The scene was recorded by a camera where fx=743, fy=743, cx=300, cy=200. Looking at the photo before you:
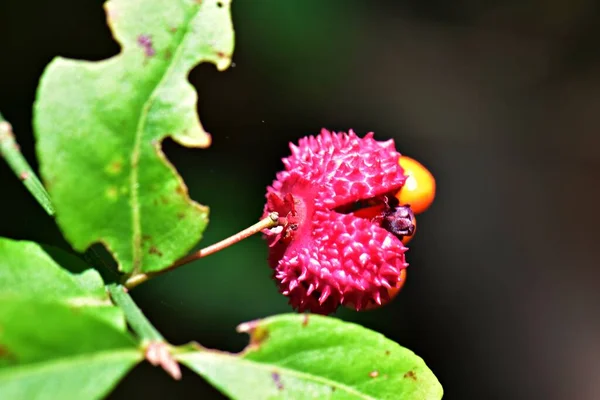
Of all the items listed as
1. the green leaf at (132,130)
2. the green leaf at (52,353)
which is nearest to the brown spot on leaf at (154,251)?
the green leaf at (132,130)

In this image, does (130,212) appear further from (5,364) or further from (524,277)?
(524,277)

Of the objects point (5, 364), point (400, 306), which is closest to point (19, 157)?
point (5, 364)

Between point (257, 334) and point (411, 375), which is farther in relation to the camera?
point (411, 375)

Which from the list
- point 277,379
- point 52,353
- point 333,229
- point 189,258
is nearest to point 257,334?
point 277,379

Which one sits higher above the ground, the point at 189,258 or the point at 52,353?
the point at 52,353

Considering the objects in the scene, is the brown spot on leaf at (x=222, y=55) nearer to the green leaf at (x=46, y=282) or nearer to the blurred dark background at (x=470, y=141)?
the green leaf at (x=46, y=282)

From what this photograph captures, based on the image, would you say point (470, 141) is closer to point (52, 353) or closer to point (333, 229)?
point (333, 229)

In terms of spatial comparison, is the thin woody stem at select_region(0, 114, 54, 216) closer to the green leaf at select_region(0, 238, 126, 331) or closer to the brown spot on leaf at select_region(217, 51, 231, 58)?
the green leaf at select_region(0, 238, 126, 331)
